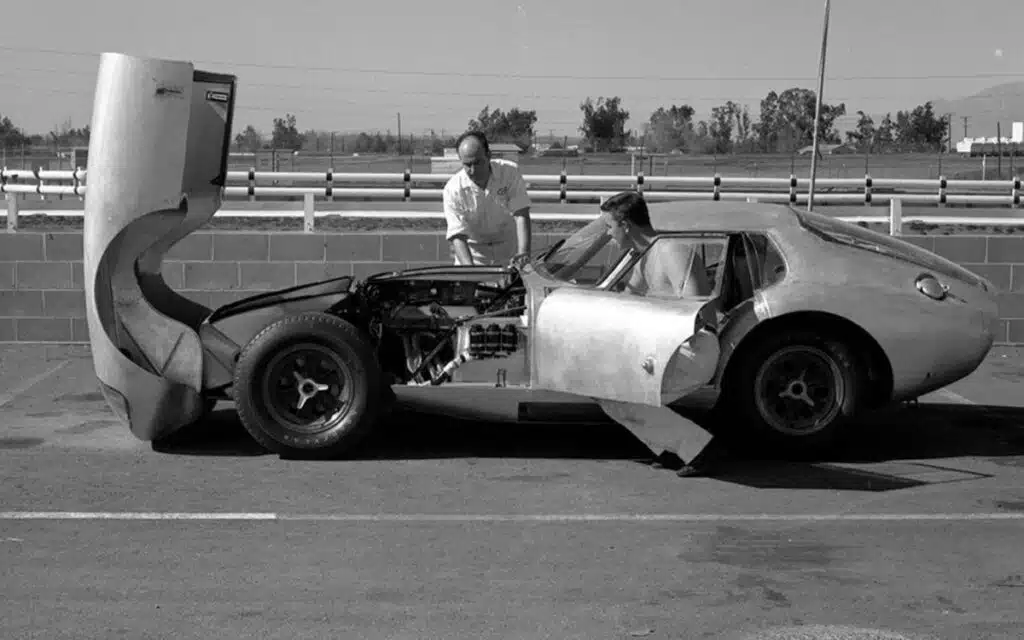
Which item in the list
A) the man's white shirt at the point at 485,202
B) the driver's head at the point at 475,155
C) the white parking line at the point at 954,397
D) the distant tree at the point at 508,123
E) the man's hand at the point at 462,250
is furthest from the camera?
the distant tree at the point at 508,123

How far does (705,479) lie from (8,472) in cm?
369

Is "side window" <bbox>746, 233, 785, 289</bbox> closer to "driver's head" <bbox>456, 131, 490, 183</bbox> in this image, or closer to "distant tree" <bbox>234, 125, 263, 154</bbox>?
"driver's head" <bbox>456, 131, 490, 183</bbox>

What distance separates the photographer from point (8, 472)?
7.91 meters

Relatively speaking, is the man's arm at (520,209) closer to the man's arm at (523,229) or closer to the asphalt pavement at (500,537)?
the man's arm at (523,229)

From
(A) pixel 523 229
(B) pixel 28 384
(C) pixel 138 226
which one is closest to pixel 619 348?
(A) pixel 523 229

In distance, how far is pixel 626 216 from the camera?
816 centimetres

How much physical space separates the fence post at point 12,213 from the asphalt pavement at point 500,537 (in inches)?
157

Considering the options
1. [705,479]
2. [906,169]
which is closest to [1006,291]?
[705,479]

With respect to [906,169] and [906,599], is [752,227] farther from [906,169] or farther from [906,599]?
[906,169]

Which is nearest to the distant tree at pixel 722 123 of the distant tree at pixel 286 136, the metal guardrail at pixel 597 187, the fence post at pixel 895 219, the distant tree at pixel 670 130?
the distant tree at pixel 670 130

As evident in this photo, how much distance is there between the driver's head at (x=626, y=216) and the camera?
8164 mm

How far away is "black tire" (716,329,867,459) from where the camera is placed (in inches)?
319

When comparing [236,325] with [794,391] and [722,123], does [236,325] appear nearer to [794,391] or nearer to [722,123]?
[794,391]

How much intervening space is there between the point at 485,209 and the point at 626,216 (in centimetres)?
178
